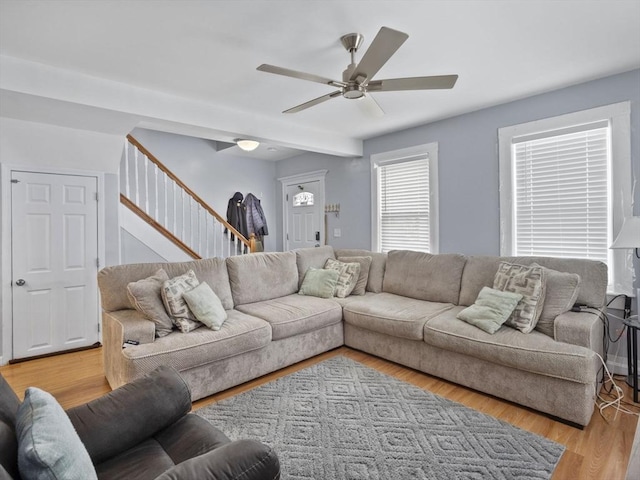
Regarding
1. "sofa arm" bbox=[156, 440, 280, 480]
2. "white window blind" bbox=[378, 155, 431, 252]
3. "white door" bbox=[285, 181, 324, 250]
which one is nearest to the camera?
"sofa arm" bbox=[156, 440, 280, 480]

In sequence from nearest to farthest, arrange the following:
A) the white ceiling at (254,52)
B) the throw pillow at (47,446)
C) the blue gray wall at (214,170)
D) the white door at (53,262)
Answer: the throw pillow at (47,446)
the white ceiling at (254,52)
the white door at (53,262)
the blue gray wall at (214,170)

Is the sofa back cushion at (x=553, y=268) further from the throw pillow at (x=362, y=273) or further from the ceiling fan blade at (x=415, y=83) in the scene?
the ceiling fan blade at (x=415, y=83)

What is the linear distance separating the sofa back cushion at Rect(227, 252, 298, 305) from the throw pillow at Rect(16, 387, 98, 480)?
97.1 inches

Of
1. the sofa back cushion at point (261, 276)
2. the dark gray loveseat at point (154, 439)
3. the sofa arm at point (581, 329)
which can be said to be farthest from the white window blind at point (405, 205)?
the dark gray loveseat at point (154, 439)

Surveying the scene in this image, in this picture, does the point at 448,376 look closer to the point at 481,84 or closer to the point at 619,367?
the point at 619,367

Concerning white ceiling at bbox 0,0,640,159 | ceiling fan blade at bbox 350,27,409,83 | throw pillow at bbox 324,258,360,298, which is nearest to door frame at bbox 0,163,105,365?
white ceiling at bbox 0,0,640,159

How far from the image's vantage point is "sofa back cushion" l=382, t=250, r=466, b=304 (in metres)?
3.55

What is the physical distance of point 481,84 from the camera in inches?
124

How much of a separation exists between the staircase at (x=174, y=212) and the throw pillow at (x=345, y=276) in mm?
1630

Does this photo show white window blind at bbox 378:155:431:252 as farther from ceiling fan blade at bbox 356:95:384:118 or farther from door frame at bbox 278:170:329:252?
ceiling fan blade at bbox 356:95:384:118

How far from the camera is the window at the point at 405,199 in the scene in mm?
4336

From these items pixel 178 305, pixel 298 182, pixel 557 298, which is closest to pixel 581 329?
pixel 557 298

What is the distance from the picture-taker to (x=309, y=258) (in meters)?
4.34

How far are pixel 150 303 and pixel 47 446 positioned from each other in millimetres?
1840
